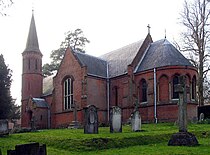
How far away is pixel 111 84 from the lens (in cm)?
3928

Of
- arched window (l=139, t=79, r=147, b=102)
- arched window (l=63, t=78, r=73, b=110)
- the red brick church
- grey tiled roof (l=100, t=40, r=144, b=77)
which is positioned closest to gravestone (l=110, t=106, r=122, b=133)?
the red brick church

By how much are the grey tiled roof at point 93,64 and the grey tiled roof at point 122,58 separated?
89 centimetres

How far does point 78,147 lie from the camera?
14.8 m

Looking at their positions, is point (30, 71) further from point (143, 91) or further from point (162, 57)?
point (162, 57)

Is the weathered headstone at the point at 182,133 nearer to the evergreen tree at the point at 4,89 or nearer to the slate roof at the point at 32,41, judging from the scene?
the evergreen tree at the point at 4,89

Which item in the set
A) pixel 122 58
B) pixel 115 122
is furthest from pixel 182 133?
pixel 122 58

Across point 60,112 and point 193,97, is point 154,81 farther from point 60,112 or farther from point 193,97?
point 60,112

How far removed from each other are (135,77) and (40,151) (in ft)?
95.5

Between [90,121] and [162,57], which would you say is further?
[162,57]

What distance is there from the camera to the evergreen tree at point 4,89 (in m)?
39.4

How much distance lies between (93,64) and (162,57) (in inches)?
365

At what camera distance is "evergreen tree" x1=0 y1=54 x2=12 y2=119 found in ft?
129

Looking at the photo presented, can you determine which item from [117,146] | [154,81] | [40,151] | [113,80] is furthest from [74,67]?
[40,151]

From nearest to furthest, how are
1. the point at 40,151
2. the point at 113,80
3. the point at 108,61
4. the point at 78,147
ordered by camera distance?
1. the point at 40,151
2. the point at 78,147
3. the point at 113,80
4. the point at 108,61
